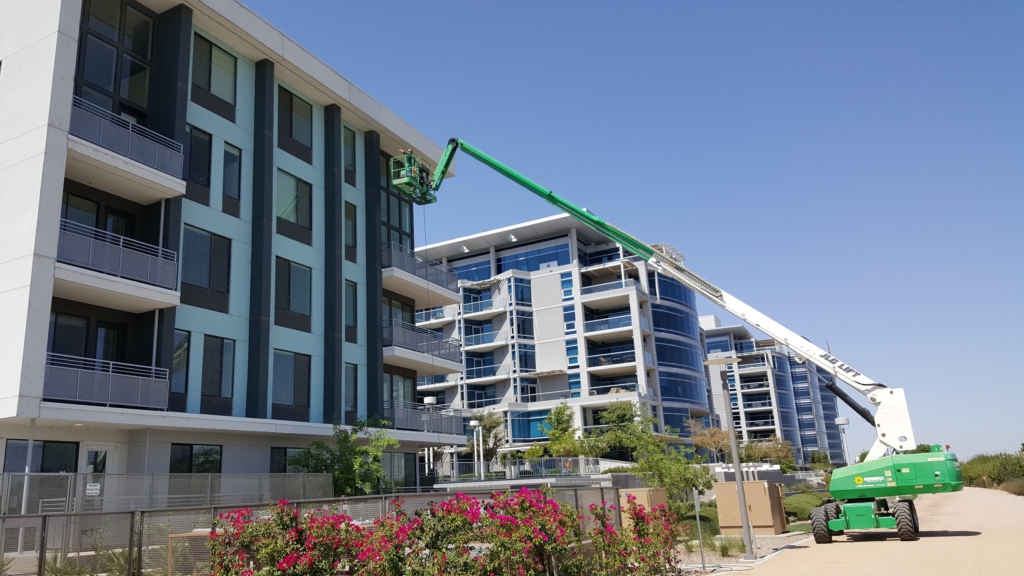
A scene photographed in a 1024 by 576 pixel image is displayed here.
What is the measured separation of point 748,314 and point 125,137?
19521 mm

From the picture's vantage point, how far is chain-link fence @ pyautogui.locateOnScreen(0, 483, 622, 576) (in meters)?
10.9

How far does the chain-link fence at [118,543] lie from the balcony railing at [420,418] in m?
18.5

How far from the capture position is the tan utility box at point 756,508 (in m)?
24.2

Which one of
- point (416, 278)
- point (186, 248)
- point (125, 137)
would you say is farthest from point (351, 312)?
point (125, 137)

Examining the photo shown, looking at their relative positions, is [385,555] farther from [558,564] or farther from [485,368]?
[485,368]

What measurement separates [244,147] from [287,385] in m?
8.74

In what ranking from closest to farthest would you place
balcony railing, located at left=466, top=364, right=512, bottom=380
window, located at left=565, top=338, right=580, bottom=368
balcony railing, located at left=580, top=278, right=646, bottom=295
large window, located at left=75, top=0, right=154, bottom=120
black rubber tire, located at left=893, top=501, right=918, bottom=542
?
black rubber tire, located at left=893, top=501, right=918, bottom=542
large window, located at left=75, top=0, right=154, bottom=120
balcony railing, located at left=580, top=278, right=646, bottom=295
window, located at left=565, top=338, right=580, bottom=368
balcony railing, located at left=466, top=364, right=512, bottom=380

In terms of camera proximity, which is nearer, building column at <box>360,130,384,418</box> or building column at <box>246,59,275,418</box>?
building column at <box>246,59,275,418</box>

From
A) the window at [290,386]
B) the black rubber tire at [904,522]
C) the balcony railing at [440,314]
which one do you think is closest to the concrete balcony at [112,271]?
the window at [290,386]

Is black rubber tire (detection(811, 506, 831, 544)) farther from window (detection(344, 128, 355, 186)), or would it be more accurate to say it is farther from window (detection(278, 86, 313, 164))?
window (detection(278, 86, 313, 164))

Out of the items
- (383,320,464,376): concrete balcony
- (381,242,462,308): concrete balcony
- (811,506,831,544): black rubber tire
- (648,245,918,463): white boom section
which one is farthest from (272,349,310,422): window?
(811,506,831,544): black rubber tire

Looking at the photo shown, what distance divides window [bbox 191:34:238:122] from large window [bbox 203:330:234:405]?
26.6 ft

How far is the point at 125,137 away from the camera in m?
21.5

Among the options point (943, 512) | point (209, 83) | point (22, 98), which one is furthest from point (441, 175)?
point (943, 512)
